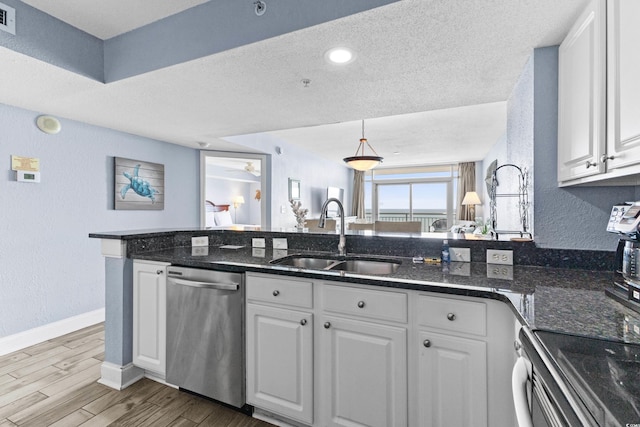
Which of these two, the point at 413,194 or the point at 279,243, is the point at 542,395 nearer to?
the point at 279,243

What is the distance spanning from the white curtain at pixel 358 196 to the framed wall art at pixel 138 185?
6.08 m

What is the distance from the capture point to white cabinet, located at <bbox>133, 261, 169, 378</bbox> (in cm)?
201

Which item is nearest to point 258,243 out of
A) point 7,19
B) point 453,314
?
point 453,314

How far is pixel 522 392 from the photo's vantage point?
758mm

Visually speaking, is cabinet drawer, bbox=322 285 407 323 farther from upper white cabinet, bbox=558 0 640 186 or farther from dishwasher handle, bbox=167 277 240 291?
upper white cabinet, bbox=558 0 640 186

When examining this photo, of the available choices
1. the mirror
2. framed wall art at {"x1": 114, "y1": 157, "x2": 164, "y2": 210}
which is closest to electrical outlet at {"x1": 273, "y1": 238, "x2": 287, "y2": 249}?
framed wall art at {"x1": 114, "y1": 157, "x2": 164, "y2": 210}

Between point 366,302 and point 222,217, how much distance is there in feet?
22.0

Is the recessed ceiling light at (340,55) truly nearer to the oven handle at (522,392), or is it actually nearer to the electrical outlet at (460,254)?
the electrical outlet at (460,254)

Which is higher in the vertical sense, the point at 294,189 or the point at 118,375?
the point at 294,189

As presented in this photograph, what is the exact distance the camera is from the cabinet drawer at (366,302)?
54.1 inches

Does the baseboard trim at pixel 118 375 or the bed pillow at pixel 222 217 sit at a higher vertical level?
the bed pillow at pixel 222 217

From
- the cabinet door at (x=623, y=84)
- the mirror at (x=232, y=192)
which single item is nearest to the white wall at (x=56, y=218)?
the mirror at (x=232, y=192)

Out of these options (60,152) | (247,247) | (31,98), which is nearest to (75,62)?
(31,98)

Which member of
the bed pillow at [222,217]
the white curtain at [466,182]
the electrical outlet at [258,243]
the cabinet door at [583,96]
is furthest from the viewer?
the white curtain at [466,182]
